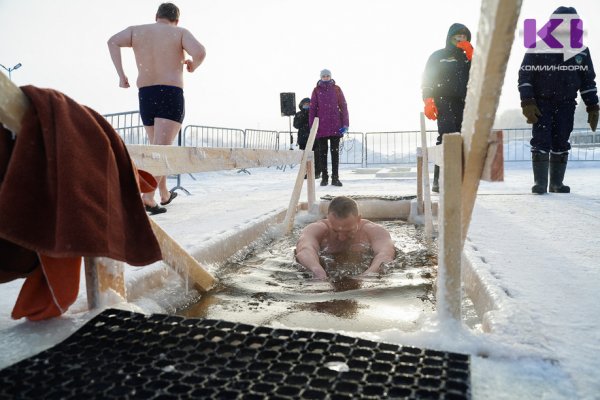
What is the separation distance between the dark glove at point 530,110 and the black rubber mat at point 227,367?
211 inches

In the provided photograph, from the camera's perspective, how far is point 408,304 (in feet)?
8.03

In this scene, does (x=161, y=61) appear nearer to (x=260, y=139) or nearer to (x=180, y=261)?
(x=180, y=261)

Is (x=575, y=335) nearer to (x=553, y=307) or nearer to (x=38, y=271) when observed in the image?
(x=553, y=307)

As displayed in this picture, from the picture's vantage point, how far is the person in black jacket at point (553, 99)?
19.1 feet

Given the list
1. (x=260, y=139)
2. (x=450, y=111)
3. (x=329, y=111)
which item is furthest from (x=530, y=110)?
(x=260, y=139)

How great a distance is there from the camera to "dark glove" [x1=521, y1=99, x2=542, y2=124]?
5.75 metres

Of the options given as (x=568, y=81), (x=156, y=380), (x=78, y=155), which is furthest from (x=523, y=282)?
(x=568, y=81)

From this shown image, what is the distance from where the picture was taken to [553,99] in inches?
231

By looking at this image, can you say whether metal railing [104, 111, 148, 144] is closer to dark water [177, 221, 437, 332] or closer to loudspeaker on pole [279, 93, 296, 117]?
loudspeaker on pole [279, 93, 296, 117]

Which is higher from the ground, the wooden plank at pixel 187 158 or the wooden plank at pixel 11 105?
the wooden plank at pixel 11 105

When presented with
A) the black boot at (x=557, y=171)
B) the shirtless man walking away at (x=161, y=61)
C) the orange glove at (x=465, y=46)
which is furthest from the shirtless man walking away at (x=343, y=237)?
the black boot at (x=557, y=171)

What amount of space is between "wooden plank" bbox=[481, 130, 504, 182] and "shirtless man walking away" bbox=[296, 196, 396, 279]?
6.37 ft

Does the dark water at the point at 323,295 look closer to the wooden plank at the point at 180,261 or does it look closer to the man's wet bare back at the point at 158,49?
the wooden plank at the point at 180,261

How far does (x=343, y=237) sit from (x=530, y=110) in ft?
11.9
